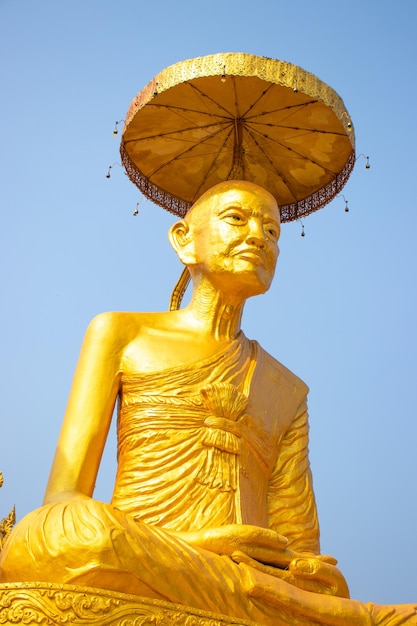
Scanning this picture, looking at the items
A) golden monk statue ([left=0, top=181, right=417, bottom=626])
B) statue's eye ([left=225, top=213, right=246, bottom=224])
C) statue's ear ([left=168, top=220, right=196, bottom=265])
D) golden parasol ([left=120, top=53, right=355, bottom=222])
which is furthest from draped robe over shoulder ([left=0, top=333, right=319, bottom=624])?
golden parasol ([left=120, top=53, right=355, bottom=222])

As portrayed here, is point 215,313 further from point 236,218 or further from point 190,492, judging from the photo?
point 190,492

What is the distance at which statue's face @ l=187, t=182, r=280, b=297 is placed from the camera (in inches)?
224

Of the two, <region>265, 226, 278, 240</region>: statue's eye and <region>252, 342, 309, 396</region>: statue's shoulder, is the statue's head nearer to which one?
<region>265, 226, 278, 240</region>: statue's eye

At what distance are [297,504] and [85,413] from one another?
1.38 m

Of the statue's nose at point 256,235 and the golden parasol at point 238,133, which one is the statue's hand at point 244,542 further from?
the golden parasol at point 238,133

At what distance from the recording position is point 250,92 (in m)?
5.96

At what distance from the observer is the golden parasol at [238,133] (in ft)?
18.8

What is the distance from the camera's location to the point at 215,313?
5.89m

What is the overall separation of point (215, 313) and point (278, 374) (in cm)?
57

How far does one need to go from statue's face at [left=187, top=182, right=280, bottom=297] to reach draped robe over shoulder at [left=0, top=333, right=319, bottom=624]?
16.9 inches

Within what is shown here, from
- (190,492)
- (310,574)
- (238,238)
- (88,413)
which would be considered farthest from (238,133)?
(310,574)

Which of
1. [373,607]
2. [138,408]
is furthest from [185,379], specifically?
[373,607]

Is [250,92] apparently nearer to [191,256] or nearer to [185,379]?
[191,256]

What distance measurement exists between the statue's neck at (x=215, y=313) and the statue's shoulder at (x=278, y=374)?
0.25 m
